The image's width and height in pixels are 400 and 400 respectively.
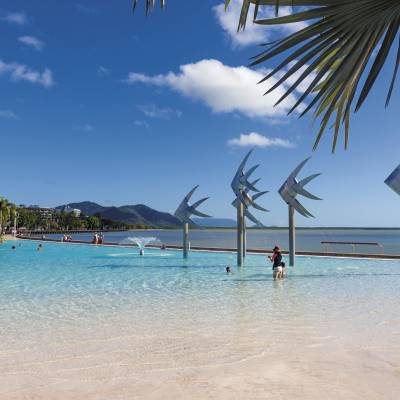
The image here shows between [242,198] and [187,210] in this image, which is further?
[187,210]

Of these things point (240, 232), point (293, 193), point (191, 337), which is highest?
point (293, 193)

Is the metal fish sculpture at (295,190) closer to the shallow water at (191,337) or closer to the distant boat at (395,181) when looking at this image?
the shallow water at (191,337)

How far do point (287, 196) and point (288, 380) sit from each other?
599 inches

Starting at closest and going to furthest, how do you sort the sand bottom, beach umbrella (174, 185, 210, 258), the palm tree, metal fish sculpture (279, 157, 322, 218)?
the palm tree, the sand bottom, metal fish sculpture (279, 157, 322, 218), beach umbrella (174, 185, 210, 258)

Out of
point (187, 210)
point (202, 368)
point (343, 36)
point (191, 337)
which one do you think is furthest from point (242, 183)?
point (343, 36)

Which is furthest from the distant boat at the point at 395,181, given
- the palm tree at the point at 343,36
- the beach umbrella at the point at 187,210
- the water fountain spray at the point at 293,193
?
the beach umbrella at the point at 187,210

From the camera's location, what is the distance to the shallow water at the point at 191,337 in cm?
495

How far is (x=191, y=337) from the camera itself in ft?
23.2

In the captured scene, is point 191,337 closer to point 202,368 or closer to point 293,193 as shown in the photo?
point 202,368

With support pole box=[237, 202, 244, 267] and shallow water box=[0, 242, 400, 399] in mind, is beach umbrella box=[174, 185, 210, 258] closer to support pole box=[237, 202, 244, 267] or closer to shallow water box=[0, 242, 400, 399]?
support pole box=[237, 202, 244, 267]

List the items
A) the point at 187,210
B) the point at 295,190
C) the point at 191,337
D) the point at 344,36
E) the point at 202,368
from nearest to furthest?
the point at 344,36
the point at 202,368
the point at 191,337
the point at 295,190
the point at 187,210

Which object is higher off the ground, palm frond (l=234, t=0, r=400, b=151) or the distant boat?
palm frond (l=234, t=0, r=400, b=151)

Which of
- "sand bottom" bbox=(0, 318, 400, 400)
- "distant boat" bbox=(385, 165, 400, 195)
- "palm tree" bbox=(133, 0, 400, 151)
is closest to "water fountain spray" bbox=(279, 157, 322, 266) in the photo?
"sand bottom" bbox=(0, 318, 400, 400)

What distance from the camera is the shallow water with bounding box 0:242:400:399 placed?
4.95 metres
